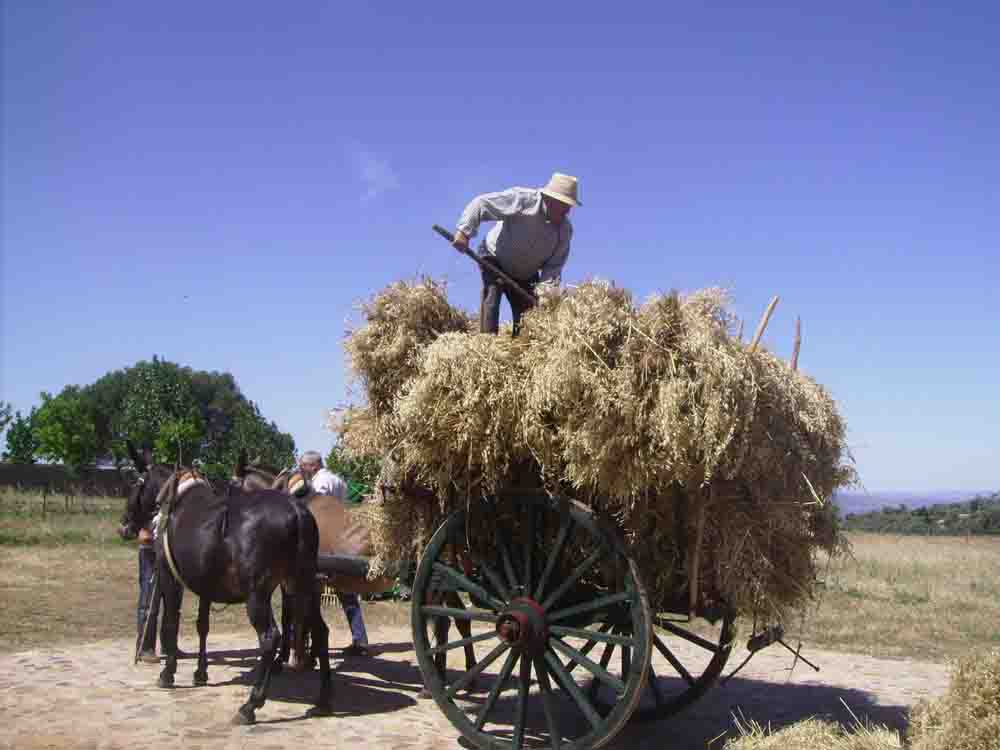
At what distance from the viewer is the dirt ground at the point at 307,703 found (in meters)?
6.37

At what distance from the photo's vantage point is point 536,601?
5723 millimetres

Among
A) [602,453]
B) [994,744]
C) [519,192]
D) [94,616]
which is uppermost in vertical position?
[519,192]

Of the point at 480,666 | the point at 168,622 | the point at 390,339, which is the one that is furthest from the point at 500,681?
the point at 168,622

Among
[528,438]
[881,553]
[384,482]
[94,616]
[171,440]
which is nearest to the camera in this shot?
[528,438]

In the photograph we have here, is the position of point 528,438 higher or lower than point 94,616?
higher

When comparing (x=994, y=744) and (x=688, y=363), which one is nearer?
(x=994, y=744)

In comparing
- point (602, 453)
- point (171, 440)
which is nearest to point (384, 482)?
point (602, 453)

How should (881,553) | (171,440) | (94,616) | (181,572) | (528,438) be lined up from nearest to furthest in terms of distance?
(528,438)
(181,572)
(94,616)
(881,553)
(171,440)

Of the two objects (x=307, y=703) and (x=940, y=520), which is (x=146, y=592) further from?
(x=940, y=520)

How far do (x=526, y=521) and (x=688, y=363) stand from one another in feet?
5.40

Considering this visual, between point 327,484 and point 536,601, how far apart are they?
4.13 metres

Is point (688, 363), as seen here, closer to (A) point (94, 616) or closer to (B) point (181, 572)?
(B) point (181, 572)

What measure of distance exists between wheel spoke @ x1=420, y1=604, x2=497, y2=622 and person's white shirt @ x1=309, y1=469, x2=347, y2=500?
3.26 m

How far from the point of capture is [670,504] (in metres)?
5.47
